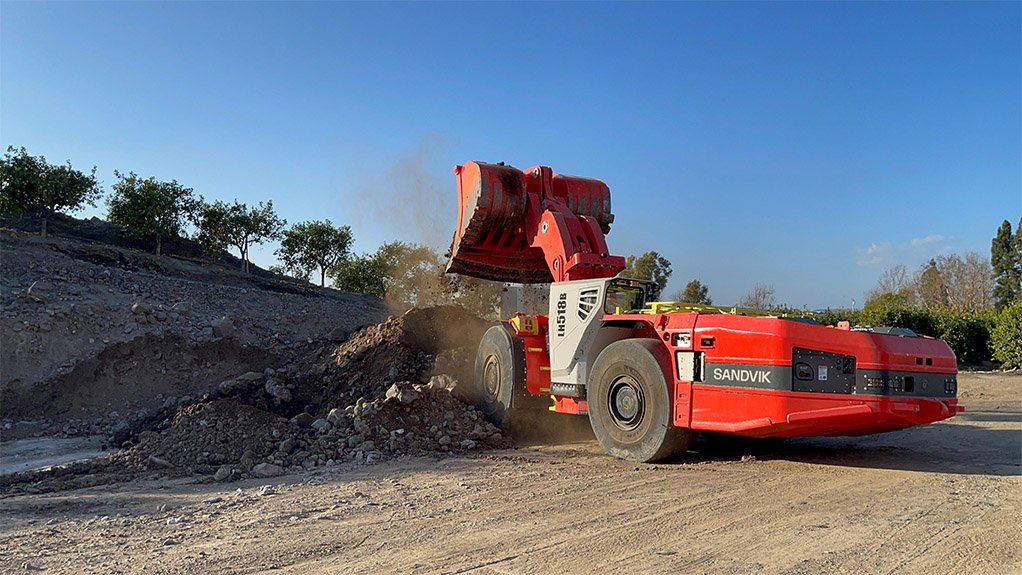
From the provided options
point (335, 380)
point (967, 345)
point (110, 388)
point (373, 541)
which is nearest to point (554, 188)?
point (335, 380)

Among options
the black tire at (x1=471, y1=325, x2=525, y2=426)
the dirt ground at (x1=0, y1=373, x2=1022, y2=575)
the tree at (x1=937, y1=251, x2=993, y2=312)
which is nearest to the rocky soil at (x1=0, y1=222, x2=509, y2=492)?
the black tire at (x1=471, y1=325, x2=525, y2=426)

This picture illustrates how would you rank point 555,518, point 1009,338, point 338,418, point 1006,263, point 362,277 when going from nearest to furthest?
point 555,518
point 338,418
point 1009,338
point 362,277
point 1006,263

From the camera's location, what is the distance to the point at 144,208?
3047 cm

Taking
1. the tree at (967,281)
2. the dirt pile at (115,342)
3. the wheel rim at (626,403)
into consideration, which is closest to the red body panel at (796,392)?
the wheel rim at (626,403)

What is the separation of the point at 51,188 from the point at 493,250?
1040 inches

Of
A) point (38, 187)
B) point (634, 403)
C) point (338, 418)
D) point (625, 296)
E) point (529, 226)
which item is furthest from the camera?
point (38, 187)

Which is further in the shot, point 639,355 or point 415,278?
point 415,278

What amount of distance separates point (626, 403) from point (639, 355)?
58 cm

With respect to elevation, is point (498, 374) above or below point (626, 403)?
above

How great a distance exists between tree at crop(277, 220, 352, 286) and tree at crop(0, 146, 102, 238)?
997 cm

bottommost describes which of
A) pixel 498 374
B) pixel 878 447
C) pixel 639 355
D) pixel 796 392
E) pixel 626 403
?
pixel 878 447

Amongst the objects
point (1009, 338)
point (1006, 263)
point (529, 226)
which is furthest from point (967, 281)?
point (529, 226)

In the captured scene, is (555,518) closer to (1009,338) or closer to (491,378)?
(491,378)

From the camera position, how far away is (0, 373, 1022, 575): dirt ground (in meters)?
4.13
